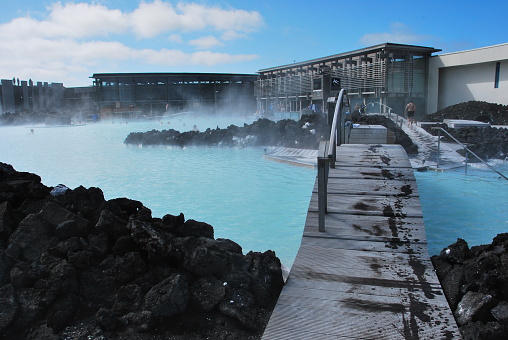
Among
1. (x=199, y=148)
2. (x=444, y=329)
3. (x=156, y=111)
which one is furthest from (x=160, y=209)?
(x=156, y=111)

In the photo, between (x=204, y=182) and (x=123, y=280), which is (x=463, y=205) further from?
(x=123, y=280)

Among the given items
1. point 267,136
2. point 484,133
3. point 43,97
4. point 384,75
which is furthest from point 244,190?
point 43,97

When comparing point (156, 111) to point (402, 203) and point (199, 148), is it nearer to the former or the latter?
point (199, 148)

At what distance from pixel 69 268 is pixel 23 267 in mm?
410

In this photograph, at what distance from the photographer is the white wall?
73.9 ft

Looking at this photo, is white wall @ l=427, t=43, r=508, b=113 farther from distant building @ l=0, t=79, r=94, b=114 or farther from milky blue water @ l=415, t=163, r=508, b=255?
distant building @ l=0, t=79, r=94, b=114

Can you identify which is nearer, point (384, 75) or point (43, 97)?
point (384, 75)

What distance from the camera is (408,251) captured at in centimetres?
304

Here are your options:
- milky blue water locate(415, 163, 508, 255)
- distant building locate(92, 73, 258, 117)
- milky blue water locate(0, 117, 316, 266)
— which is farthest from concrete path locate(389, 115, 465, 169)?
distant building locate(92, 73, 258, 117)

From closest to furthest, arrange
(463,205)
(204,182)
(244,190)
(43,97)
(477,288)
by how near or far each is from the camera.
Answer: (477,288), (463,205), (244,190), (204,182), (43,97)

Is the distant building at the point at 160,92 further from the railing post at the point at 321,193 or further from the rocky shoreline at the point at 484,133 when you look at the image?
the railing post at the point at 321,193

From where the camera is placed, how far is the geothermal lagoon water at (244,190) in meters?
6.62

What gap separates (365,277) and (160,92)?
42.5 metres

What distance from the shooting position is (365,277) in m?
2.70
